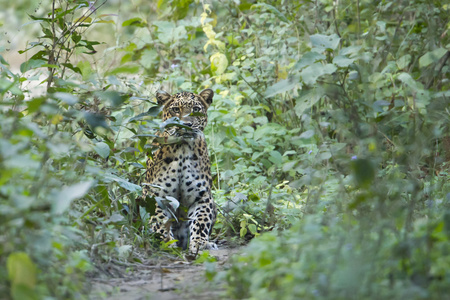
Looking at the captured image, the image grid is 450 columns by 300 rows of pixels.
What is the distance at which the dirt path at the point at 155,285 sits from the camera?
2.95 m

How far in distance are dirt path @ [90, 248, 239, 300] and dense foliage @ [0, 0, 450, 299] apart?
153 millimetres

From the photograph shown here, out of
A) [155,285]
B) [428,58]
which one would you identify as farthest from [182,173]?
[428,58]

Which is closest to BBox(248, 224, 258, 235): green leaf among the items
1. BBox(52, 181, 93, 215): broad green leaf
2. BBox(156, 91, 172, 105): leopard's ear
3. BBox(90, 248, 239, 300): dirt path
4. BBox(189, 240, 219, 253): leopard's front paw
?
BBox(189, 240, 219, 253): leopard's front paw

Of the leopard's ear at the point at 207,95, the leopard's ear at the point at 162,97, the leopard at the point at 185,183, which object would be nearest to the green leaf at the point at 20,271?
the leopard at the point at 185,183

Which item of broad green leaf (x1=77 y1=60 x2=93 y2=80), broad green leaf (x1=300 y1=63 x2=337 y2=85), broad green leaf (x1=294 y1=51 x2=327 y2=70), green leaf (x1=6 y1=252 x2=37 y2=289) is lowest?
green leaf (x1=6 y1=252 x2=37 y2=289)

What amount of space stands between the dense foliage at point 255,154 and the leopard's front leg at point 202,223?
0.72ft

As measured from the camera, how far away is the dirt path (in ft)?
9.66

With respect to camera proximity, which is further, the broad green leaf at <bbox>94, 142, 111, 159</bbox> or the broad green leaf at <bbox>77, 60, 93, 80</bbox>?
the broad green leaf at <bbox>77, 60, 93, 80</bbox>

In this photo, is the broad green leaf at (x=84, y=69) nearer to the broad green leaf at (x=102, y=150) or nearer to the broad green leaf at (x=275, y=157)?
the broad green leaf at (x=102, y=150)

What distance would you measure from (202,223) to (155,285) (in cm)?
229

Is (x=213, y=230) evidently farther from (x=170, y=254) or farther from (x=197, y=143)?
(x=170, y=254)

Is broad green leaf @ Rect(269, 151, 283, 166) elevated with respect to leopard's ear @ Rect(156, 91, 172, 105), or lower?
lower

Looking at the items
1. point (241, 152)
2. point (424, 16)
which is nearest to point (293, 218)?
point (241, 152)

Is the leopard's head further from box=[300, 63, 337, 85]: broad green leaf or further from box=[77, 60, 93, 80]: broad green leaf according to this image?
box=[300, 63, 337, 85]: broad green leaf
